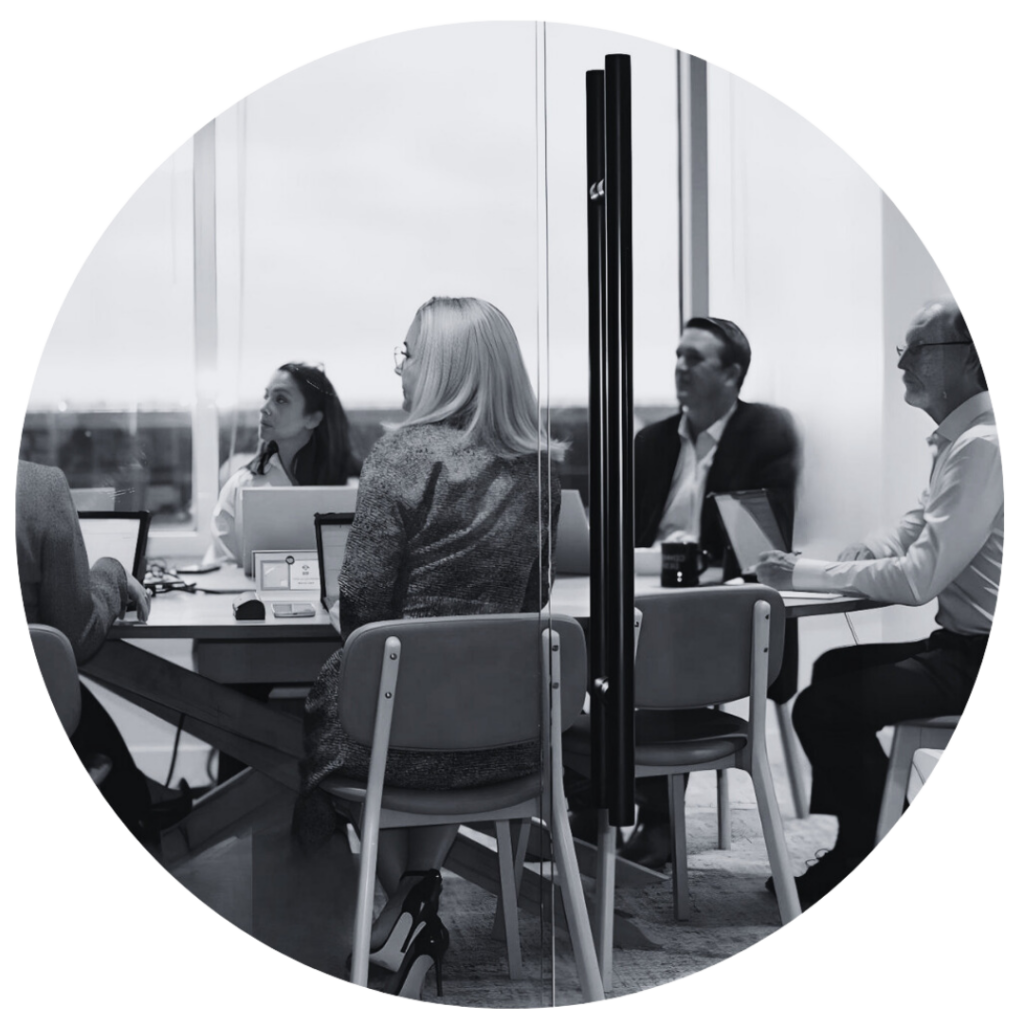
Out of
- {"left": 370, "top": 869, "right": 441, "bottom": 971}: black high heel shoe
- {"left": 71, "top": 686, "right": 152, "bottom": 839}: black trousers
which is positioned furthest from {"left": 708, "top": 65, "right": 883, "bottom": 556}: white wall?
{"left": 71, "top": 686, "right": 152, "bottom": 839}: black trousers

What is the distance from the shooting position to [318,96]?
9.32ft

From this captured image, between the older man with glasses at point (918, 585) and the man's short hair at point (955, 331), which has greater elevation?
the man's short hair at point (955, 331)

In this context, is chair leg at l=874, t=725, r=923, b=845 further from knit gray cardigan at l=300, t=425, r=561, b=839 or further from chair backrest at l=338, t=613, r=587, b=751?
knit gray cardigan at l=300, t=425, r=561, b=839

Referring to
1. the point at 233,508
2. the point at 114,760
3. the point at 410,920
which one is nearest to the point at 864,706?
the point at 410,920

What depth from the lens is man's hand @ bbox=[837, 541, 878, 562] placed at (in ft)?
9.91

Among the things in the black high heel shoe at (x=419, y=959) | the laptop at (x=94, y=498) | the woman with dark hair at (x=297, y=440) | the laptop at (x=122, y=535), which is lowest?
the black high heel shoe at (x=419, y=959)

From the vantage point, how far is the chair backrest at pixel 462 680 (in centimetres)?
283

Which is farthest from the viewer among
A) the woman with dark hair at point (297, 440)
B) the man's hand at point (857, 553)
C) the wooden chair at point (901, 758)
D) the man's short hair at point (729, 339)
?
the wooden chair at point (901, 758)

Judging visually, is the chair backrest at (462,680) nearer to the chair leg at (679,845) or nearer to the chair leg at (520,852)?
the chair leg at (520,852)

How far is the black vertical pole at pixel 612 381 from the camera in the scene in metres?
2.83

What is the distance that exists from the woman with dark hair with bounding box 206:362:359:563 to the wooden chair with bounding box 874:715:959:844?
4.44 ft

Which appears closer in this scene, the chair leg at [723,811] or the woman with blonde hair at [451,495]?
the woman with blonde hair at [451,495]

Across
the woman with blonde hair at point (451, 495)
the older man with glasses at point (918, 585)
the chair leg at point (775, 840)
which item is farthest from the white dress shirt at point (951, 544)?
the woman with blonde hair at point (451, 495)

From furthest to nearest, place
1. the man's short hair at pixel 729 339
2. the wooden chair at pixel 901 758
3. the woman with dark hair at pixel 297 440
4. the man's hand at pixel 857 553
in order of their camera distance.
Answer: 1. the wooden chair at pixel 901 758
2. the man's hand at pixel 857 553
3. the man's short hair at pixel 729 339
4. the woman with dark hair at pixel 297 440
